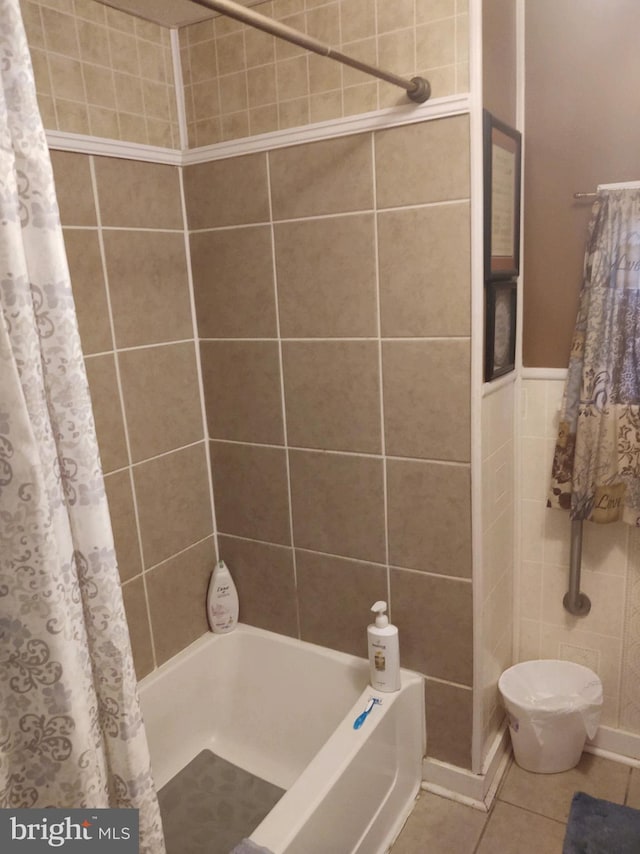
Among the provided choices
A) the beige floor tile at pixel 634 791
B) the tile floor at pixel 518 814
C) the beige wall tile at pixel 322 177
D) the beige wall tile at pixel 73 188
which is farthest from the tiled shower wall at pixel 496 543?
the beige wall tile at pixel 73 188

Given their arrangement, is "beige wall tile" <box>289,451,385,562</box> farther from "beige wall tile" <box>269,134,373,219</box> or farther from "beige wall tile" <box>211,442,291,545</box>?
"beige wall tile" <box>269,134,373,219</box>

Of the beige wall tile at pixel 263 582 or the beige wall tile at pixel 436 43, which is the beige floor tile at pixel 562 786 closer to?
the beige wall tile at pixel 263 582

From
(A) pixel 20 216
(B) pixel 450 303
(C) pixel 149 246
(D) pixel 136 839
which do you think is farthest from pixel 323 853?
(C) pixel 149 246

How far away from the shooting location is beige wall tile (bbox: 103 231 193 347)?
1667mm

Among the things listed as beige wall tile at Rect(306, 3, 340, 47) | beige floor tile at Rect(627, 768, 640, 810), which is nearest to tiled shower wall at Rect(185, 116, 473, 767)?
beige wall tile at Rect(306, 3, 340, 47)

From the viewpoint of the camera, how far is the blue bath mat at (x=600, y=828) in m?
1.62

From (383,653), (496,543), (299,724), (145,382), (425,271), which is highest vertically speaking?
(425,271)

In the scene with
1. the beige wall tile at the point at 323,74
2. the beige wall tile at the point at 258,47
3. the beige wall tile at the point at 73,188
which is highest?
the beige wall tile at the point at 258,47

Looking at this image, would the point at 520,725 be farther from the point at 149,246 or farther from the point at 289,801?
the point at 149,246

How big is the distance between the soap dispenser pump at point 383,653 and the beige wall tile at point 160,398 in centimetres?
75

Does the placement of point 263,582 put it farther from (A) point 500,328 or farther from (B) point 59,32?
(B) point 59,32

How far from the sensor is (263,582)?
1997 mm

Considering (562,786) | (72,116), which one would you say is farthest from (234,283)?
(562,786)

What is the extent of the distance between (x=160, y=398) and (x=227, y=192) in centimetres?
60
